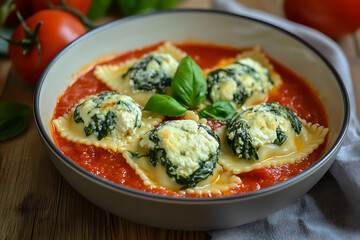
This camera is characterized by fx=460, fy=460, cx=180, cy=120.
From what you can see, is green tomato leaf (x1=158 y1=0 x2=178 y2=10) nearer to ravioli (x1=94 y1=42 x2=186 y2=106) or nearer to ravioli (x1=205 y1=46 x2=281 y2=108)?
ravioli (x1=94 y1=42 x2=186 y2=106)

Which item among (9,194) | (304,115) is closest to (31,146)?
(9,194)

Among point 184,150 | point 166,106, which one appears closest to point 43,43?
point 166,106

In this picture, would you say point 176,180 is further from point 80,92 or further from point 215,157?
point 80,92

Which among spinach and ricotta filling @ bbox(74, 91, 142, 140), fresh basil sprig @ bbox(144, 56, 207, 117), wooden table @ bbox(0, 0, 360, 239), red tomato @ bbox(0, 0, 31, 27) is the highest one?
fresh basil sprig @ bbox(144, 56, 207, 117)

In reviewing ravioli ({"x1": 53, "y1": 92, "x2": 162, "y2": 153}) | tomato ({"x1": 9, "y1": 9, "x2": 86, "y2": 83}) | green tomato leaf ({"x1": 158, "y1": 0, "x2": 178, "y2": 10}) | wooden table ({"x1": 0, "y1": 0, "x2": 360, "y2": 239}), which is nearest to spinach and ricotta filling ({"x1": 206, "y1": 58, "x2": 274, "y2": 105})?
ravioli ({"x1": 53, "y1": 92, "x2": 162, "y2": 153})

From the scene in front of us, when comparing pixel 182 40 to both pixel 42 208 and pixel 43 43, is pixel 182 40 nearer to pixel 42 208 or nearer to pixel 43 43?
pixel 43 43

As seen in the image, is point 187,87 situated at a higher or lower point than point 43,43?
higher
